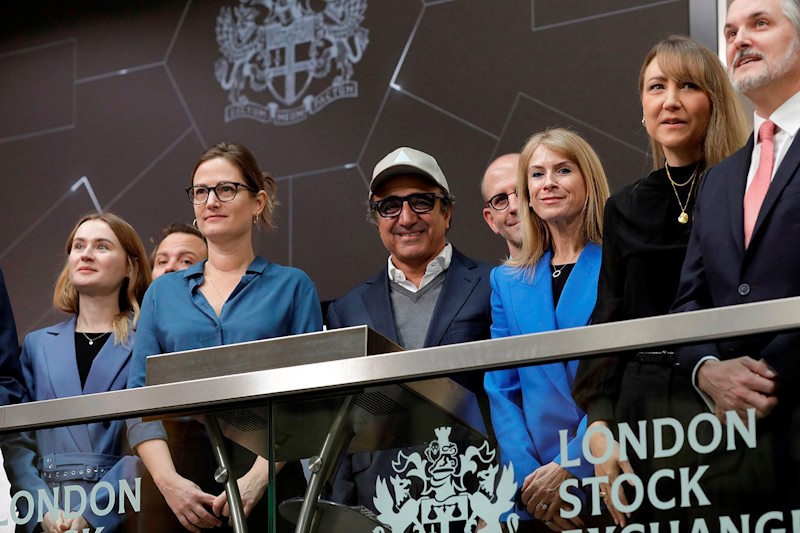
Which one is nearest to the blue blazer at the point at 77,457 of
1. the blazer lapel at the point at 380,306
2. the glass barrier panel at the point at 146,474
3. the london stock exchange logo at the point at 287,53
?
the glass barrier panel at the point at 146,474

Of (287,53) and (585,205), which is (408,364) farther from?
(287,53)

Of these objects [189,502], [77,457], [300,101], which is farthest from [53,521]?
[300,101]

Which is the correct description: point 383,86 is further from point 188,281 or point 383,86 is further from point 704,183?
point 704,183

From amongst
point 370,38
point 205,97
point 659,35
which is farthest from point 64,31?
point 659,35

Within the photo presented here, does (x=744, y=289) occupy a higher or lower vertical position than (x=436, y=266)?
lower

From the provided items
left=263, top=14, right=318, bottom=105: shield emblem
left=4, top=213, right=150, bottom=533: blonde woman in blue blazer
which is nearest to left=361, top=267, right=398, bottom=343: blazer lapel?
A: left=4, top=213, right=150, bottom=533: blonde woman in blue blazer

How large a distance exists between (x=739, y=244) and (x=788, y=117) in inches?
12.5

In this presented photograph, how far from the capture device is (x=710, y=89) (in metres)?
2.61

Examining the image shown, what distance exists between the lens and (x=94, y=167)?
535 centimetres

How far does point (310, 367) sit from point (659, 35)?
2709 millimetres

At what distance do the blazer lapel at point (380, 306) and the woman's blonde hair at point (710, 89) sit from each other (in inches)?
31.5

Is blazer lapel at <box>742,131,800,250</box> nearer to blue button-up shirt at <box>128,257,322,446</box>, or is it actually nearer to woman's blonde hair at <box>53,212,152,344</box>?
blue button-up shirt at <box>128,257,322,446</box>

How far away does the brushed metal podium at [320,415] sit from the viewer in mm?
1893

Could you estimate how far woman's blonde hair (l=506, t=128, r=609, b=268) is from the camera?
284 centimetres
